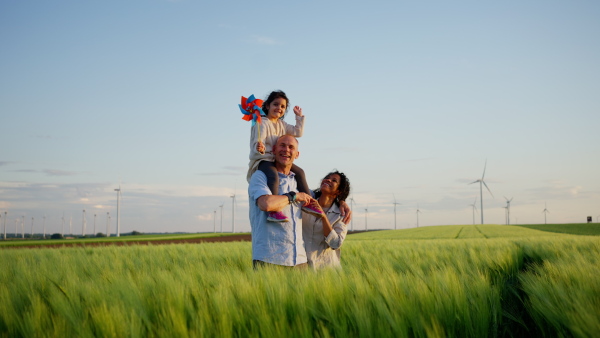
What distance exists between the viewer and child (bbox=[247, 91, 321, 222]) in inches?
189

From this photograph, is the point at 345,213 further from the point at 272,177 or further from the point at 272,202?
the point at 272,202

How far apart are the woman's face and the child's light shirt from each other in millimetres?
758

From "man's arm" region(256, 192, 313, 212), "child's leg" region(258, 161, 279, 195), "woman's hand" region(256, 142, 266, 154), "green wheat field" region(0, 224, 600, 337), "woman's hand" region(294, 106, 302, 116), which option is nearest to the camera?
"green wheat field" region(0, 224, 600, 337)

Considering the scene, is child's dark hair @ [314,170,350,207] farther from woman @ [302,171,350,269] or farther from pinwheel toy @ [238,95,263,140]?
pinwheel toy @ [238,95,263,140]

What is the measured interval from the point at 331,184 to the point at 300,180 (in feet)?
1.34

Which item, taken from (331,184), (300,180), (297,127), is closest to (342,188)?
(331,184)

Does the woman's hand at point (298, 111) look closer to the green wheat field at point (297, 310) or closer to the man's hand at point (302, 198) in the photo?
the man's hand at point (302, 198)

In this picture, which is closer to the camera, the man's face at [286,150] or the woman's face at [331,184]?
the man's face at [286,150]

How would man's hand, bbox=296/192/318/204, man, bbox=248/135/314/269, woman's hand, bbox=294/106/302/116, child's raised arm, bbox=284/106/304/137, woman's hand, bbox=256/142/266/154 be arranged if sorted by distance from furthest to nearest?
woman's hand, bbox=294/106/302/116 < child's raised arm, bbox=284/106/304/137 < woman's hand, bbox=256/142/266/154 < man's hand, bbox=296/192/318/204 < man, bbox=248/135/314/269

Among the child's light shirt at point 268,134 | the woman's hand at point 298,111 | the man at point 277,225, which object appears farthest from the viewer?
the woman's hand at point 298,111

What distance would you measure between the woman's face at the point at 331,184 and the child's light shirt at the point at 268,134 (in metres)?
0.76

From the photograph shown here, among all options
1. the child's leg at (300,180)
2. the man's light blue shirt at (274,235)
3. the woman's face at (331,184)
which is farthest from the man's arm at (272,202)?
the woman's face at (331,184)

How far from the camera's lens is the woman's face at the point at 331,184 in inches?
215

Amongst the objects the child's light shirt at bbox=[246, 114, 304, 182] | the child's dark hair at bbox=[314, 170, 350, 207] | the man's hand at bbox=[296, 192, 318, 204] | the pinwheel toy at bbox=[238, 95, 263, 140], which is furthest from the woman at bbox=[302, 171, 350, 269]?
the pinwheel toy at bbox=[238, 95, 263, 140]
